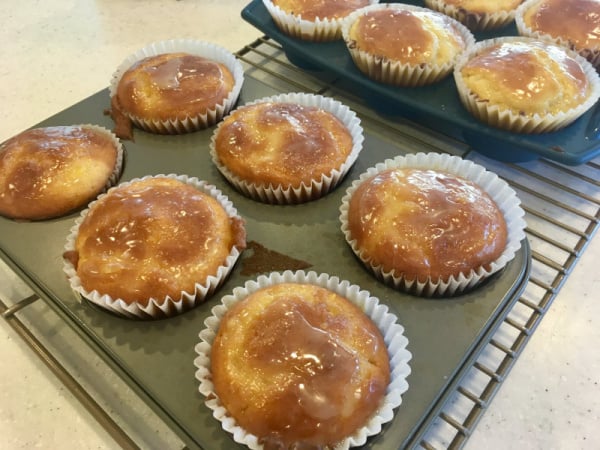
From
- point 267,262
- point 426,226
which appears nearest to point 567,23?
point 426,226

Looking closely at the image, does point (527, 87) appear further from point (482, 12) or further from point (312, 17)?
point (312, 17)

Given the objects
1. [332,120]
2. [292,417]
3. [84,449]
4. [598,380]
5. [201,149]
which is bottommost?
[84,449]

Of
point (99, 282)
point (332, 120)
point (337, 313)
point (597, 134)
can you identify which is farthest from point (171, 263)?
point (597, 134)

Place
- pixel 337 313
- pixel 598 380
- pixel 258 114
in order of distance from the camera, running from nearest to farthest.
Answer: pixel 337 313, pixel 598 380, pixel 258 114

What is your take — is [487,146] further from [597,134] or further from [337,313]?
[337,313]

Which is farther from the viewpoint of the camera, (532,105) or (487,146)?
(487,146)

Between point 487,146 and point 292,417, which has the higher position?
point 487,146

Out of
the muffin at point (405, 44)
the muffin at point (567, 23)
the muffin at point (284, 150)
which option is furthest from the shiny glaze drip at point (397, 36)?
the muffin at point (567, 23)
